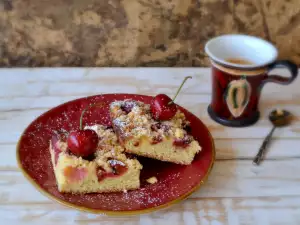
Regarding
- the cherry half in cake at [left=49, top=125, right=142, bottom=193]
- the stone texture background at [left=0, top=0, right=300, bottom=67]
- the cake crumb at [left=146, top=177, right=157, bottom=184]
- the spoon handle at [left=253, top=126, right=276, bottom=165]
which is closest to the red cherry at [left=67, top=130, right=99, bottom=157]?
the cherry half in cake at [left=49, top=125, right=142, bottom=193]

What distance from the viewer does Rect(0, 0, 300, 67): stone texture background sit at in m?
1.11

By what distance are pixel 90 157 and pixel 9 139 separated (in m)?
0.23

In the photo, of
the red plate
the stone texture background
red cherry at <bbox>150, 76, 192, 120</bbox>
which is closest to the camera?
the red plate

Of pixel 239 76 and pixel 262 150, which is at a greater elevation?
pixel 239 76

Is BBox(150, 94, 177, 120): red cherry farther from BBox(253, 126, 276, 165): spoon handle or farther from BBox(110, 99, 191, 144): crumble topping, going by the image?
BBox(253, 126, 276, 165): spoon handle

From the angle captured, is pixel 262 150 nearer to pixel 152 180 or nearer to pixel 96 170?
pixel 152 180

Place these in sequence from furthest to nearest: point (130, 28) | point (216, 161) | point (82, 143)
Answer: point (130, 28)
point (216, 161)
point (82, 143)

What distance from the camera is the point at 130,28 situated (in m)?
1.15

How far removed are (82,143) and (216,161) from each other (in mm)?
286

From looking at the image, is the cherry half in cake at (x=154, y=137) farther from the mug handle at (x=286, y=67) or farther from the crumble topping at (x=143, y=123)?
Result: the mug handle at (x=286, y=67)

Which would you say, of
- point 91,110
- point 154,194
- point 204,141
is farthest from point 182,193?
point 91,110

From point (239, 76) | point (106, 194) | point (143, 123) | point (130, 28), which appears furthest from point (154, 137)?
point (130, 28)

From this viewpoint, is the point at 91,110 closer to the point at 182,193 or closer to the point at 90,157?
the point at 90,157

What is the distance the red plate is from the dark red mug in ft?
0.28
